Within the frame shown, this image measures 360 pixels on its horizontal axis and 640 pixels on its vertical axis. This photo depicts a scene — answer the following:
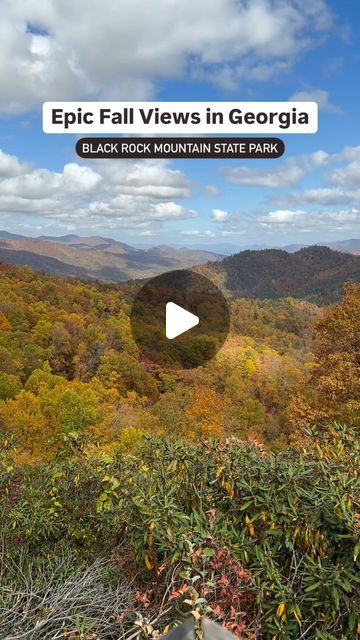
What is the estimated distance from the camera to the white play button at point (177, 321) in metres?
5.61

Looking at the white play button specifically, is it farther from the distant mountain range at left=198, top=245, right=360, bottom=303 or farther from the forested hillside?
the distant mountain range at left=198, top=245, right=360, bottom=303

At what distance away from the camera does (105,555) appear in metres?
4.46

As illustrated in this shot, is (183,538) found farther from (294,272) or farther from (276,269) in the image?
(294,272)

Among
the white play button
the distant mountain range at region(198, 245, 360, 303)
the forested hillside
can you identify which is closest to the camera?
the forested hillside

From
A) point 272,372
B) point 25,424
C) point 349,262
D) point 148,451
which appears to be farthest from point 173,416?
point 349,262

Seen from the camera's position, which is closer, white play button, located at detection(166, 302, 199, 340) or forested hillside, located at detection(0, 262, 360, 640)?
forested hillside, located at detection(0, 262, 360, 640)

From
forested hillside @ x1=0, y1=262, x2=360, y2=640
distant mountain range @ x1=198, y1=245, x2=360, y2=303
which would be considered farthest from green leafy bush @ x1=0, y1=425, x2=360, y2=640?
distant mountain range @ x1=198, y1=245, x2=360, y2=303

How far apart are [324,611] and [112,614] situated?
4.85 ft

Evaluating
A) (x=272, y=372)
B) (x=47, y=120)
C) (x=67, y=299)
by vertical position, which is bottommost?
(x=272, y=372)

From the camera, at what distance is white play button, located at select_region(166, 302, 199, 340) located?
5.61 metres

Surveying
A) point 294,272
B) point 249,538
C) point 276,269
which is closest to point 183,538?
point 249,538

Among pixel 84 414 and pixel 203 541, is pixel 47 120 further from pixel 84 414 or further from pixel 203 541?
pixel 84 414

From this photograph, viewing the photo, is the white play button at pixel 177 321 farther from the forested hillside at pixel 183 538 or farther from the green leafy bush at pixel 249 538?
the green leafy bush at pixel 249 538

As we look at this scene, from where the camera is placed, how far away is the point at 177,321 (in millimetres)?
5840
